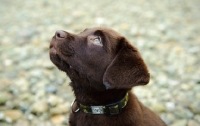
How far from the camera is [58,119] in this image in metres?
5.03

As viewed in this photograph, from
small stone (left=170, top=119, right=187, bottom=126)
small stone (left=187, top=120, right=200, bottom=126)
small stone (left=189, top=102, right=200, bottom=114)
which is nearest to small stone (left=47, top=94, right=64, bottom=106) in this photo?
small stone (left=170, top=119, right=187, bottom=126)

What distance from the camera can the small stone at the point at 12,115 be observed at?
4.77 meters

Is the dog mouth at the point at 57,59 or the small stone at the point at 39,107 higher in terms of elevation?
the dog mouth at the point at 57,59

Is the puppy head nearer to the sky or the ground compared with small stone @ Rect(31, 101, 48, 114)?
nearer to the sky

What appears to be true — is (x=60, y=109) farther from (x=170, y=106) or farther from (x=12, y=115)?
(x=170, y=106)

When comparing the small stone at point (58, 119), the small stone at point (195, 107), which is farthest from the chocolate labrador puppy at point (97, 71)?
the small stone at point (195, 107)

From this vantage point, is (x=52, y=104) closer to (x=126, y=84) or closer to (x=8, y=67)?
(x=8, y=67)

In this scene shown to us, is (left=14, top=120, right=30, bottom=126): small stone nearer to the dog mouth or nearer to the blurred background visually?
the blurred background

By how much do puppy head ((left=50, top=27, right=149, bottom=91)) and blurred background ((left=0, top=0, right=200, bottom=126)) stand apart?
1735mm

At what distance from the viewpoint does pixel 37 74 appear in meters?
6.26

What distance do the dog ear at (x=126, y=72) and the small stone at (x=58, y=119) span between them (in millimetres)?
2023

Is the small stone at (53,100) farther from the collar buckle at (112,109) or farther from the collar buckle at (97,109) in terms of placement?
the collar buckle at (112,109)

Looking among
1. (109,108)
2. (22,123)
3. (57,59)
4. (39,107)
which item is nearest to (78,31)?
(39,107)

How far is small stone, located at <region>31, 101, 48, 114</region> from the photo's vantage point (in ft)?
16.6
